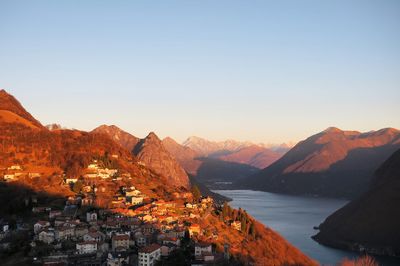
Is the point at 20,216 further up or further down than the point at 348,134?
further down

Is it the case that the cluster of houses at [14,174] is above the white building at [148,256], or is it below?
above

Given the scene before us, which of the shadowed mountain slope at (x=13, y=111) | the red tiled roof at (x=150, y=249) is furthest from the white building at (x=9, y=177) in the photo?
the red tiled roof at (x=150, y=249)

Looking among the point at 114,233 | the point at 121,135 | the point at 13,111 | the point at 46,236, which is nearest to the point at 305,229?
the point at 114,233

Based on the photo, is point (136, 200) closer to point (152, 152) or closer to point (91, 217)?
point (91, 217)

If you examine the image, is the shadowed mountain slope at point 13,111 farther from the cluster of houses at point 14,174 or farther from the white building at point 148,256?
the white building at point 148,256

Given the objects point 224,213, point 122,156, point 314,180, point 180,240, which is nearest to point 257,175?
point 314,180

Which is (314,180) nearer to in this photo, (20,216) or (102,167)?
(102,167)

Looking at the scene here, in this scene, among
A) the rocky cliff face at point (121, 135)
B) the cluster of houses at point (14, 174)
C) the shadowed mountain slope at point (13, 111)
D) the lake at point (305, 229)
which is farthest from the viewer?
the rocky cliff face at point (121, 135)
